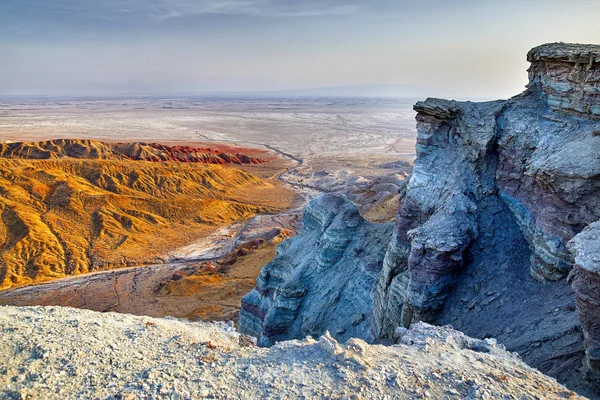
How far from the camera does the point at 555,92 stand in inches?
460

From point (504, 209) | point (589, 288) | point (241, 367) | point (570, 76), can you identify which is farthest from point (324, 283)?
point (570, 76)

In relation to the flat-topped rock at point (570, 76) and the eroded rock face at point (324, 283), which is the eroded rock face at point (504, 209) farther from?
the eroded rock face at point (324, 283)

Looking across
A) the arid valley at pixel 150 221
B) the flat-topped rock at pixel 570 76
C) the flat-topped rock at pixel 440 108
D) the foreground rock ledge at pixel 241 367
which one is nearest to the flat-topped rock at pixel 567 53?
the flat-topped rock at pixel 570 76

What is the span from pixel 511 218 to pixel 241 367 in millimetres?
9486

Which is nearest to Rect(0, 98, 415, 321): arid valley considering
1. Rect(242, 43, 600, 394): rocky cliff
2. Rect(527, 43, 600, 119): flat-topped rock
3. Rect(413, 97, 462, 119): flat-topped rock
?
Rect(242, 43, 600, 394): rocky cliff

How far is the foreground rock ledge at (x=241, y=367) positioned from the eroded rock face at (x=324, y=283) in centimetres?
662

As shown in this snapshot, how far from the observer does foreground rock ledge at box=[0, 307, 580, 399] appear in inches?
272

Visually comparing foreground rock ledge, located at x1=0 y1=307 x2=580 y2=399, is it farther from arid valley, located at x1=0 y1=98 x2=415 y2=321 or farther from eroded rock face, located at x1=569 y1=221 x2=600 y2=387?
arid valley, located at x1=0 y1=98 x2=415 y2=321

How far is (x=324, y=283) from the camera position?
17.1m

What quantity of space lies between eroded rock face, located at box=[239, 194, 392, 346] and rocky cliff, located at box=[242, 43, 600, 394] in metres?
1.68

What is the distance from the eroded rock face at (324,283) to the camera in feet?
52.0

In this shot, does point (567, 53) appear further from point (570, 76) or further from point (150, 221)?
point (150, 221)

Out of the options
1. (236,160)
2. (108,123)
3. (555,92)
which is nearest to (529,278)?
(555,92)

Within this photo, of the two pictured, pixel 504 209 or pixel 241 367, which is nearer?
pixel 241 367
